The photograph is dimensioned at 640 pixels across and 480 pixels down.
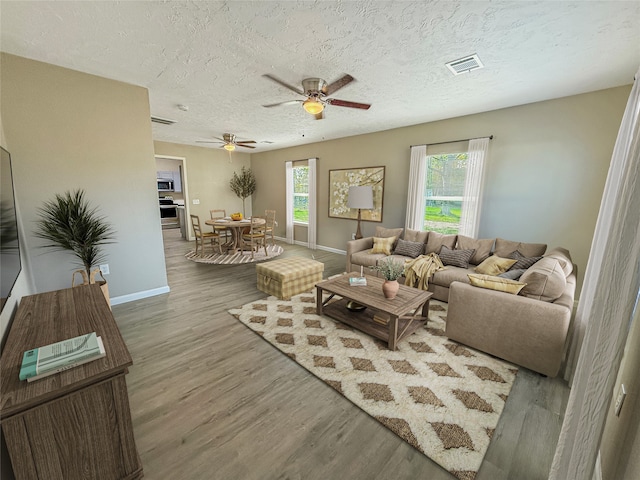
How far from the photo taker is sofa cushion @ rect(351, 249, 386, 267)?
13.3 ft

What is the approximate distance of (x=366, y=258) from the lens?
4160 mm

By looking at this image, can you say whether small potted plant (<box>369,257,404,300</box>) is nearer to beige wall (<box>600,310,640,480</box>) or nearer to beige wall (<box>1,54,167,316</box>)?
beige wall (<box>600,310,640,480</box>)

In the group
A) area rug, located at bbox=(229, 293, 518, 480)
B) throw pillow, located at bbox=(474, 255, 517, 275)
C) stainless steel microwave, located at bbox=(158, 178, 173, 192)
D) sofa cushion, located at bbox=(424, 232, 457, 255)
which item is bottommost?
area rug, located at bbox=(229, 293, 518, 480)

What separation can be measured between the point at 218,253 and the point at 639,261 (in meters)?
6.19

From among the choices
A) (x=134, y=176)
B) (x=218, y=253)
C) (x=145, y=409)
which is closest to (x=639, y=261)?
(x=145, y=409)

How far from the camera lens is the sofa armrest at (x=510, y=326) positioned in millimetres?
1979

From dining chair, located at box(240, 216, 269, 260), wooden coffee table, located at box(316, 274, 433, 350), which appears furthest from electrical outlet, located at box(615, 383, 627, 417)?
dining chair, located at box(240, 216, 269, 260)

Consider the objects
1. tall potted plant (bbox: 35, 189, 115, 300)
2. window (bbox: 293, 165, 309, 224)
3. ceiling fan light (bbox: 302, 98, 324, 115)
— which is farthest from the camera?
window (bbox: 293, 165, 309, 224)

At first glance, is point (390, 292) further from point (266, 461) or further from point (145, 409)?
point (145, 409)

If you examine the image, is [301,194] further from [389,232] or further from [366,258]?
[366,258]

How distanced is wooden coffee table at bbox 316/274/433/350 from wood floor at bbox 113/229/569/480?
31.0 inches

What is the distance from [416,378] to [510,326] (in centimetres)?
92

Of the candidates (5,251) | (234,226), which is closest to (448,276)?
(5,251)

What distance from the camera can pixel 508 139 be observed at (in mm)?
3684
